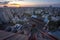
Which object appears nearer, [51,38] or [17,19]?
[51,38]

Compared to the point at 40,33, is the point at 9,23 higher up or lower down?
higher up

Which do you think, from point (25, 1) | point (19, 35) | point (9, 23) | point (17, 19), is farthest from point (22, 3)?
point (19, 35)

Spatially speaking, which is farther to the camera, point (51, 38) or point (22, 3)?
point (22, 3)

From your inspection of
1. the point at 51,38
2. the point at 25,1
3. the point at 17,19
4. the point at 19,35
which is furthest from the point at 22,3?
the point at 51,38

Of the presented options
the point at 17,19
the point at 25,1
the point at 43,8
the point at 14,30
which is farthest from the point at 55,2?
the point at 14,30

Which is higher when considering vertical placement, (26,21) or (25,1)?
(25,1)

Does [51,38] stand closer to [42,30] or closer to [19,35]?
[42,30]

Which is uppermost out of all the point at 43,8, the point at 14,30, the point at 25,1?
the point at 25,1

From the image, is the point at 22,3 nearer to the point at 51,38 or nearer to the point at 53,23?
the point at 53,23
